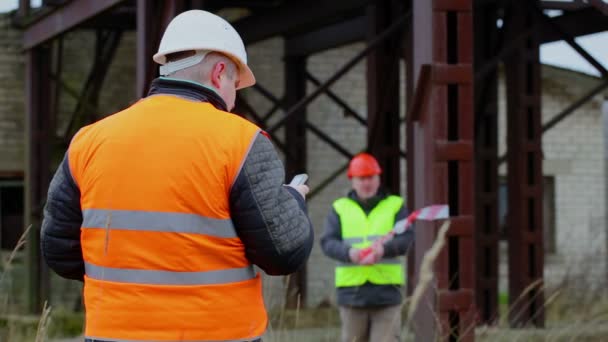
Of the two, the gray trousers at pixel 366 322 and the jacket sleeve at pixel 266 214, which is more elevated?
the jacket sleeve at pixel 266 214

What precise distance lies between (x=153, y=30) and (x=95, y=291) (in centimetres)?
599

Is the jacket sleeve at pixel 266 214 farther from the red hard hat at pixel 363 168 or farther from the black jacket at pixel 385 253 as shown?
the red hard hat at pixel 363 168

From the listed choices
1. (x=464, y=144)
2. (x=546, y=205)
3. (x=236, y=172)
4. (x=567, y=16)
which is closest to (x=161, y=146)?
(x=236, y=172)

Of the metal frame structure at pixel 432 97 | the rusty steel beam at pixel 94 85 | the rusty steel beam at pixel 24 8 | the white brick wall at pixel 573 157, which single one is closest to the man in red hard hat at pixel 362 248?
the metal frame structure at pixel 432 97

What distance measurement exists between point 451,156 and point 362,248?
1.51 m

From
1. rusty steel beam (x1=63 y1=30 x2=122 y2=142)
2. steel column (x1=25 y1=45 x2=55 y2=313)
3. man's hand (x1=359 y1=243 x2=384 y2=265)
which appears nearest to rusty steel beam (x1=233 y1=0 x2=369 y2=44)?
rusty steel beam (x1=63 y1=30 x2=122 y2=142)

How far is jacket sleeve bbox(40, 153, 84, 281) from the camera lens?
9.46ft

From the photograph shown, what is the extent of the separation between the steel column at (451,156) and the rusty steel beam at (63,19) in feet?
14.6

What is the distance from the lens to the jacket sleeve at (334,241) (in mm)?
6739

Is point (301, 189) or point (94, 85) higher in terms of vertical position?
point (94, 85)

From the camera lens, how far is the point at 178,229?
270cm

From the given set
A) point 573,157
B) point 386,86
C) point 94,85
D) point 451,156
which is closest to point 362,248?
point 451,156

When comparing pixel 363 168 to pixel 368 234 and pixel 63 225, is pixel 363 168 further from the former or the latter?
pixel 63 225

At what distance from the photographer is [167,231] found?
269 cm
